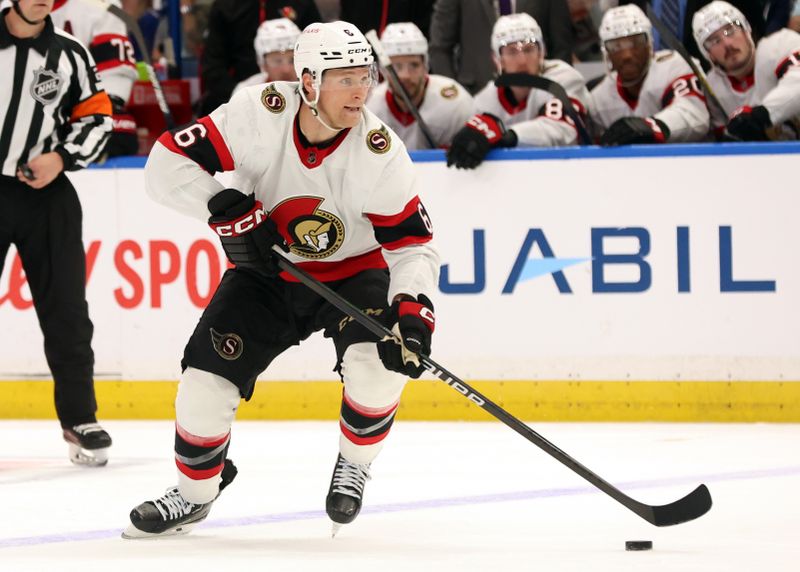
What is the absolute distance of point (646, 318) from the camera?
19.7 ft

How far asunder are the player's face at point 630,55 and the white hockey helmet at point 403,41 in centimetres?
77

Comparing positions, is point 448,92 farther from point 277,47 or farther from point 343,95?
point 343,95

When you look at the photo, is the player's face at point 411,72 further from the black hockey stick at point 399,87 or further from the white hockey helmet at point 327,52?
the white hockey helmet at point 327,52

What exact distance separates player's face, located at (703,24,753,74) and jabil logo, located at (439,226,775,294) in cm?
82

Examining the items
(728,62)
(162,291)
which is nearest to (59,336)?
(162,291)

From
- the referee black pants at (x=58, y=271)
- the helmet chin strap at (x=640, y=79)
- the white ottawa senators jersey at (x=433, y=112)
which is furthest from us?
the white ottawa senators jersey at (x=433, y=112)

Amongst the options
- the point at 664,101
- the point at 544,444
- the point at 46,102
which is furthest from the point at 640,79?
the point at 544,444

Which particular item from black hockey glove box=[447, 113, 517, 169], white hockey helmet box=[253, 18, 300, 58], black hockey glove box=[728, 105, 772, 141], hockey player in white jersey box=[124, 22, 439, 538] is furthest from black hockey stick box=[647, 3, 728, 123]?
hockey player in white jersey box=[124, 22, 439, 538]

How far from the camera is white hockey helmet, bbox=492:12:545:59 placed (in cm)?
651

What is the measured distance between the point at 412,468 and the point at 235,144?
158 centimetres

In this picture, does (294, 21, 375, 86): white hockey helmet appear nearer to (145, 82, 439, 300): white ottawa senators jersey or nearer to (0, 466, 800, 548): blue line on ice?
(145, 82, 439, 300): white ottawa senators jersey

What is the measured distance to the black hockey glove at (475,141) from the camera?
6.04m

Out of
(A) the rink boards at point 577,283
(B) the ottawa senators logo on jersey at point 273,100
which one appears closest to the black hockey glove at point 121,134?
(A) the rink boards at point 577,283

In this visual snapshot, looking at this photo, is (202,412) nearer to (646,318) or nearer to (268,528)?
(268,528)
